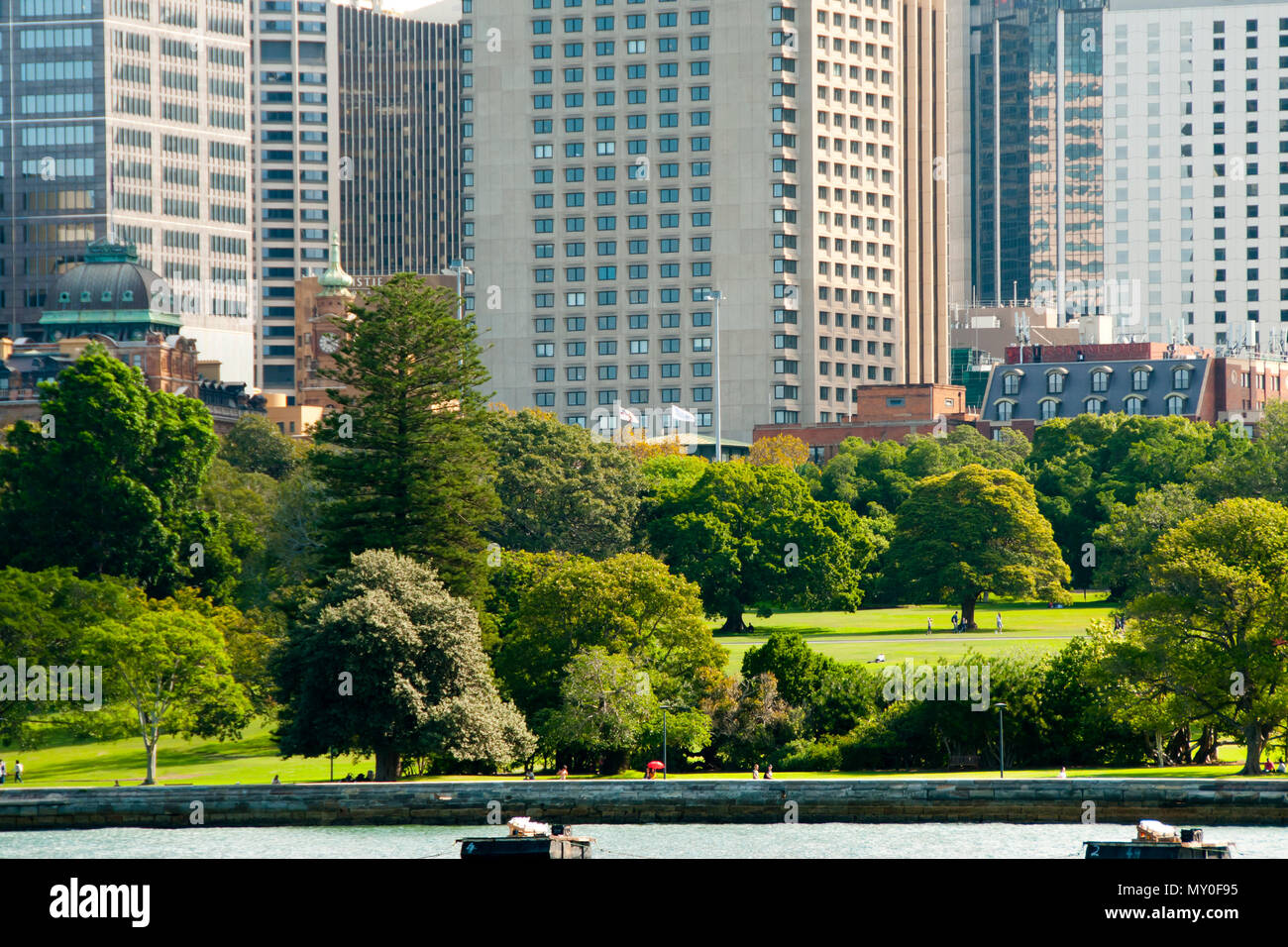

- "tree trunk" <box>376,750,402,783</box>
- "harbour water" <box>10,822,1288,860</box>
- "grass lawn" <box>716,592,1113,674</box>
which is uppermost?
"grass lawn" <box>716,592,1113,674</box>

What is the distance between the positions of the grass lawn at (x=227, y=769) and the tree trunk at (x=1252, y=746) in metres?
0.85

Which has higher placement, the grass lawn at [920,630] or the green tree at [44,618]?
the green tree at [44,618]

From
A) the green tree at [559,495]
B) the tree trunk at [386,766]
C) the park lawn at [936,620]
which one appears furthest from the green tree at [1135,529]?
the tree trunk at [386,766]

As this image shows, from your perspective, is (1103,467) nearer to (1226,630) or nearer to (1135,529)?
(1135,529)

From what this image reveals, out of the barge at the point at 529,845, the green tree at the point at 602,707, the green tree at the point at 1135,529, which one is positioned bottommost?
the barge at the point at 529,845

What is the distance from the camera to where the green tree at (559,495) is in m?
125

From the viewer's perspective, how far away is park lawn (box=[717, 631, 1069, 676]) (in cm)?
10181

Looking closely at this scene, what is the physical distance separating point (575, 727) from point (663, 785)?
26.7ft

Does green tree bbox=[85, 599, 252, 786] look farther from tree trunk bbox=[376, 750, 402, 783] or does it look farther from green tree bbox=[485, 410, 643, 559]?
green tree bbox=[485, 410, 643, 559]

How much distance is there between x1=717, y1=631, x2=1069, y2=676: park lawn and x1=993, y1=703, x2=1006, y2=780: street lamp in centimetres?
1006

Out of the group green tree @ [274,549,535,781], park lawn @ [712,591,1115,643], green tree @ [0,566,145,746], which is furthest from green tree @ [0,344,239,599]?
park lawn @ [712,591,1115,643]

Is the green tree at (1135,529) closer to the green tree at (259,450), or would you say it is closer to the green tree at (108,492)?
the green tree at (108,492)

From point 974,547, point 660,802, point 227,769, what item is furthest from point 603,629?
point 974,547
